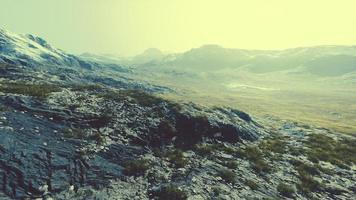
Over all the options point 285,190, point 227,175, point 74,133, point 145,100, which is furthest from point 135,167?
point 145,100

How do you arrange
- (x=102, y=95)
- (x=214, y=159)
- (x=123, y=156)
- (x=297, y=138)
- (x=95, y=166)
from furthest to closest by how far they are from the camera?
(x=297, y=138) < (x=102, y=95) < (x=214, y=159) < (x=123, y=156) < (x=95, y=166)

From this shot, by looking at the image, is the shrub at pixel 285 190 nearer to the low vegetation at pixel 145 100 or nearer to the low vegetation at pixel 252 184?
the low vegetation at pixel 252 184

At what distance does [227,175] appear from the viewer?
24.5m

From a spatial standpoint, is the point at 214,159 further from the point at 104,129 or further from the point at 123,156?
the point at 104,129

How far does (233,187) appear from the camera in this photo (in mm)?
22953

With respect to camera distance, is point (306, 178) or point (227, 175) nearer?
point (227, 175)

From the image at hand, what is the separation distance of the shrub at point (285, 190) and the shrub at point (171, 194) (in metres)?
7.68

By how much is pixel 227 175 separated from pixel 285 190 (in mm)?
4392

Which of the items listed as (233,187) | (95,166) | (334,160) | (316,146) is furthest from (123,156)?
(316,146)

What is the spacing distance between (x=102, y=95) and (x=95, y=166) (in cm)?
1554

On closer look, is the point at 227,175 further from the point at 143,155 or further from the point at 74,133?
the point at 74,133

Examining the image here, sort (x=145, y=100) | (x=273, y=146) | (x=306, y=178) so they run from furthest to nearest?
(x=145, y=100) < (x=273, y=146) < (x=306, y=178)

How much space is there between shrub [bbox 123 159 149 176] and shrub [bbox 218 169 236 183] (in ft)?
19.5

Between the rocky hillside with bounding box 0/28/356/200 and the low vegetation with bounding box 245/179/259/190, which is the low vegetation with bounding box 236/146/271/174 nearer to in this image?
the rocky hillside with bounding box 0/28/356/200
